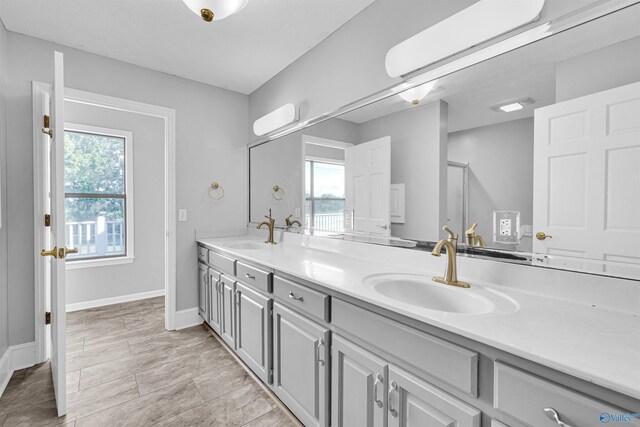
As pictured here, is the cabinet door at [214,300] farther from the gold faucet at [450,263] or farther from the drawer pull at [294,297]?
the gold faucet at [450,263]

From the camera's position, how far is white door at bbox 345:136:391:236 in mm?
1757

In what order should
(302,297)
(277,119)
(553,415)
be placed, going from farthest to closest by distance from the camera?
(277,119), (302,297), (553,415)

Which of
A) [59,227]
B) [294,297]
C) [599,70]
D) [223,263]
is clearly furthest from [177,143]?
[599,70]

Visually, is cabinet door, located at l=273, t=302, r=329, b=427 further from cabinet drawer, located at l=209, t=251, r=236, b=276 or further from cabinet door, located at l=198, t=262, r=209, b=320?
cabinet door, located at l=198, t=262, r=209, b=320

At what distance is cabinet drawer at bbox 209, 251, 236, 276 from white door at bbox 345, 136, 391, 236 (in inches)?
37.4

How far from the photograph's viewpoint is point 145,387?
1.96m

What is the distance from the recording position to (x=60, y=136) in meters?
1.61

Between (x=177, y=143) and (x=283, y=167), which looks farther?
(x=177, y=143)

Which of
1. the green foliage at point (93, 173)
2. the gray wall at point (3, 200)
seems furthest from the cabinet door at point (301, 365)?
the green foliage at point (93, 173)

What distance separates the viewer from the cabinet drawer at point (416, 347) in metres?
0.83

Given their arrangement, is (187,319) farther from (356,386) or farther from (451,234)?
(451,234)

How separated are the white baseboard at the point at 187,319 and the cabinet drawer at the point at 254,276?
1.19 metres

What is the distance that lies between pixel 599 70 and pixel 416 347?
1096 mm

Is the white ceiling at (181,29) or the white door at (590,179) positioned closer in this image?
the white door at (590,179)
